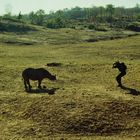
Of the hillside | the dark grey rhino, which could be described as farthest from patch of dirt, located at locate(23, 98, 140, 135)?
the dark grey rhino

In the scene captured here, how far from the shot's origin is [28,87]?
68.6 ft

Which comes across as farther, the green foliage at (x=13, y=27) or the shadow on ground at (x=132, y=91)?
the green foliage at (x=13, y=27)

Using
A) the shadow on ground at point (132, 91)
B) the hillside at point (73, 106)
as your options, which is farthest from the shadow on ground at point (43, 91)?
the shadow on ground at point (132, 91)

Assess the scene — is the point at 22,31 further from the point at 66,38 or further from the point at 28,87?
the point at 28,87

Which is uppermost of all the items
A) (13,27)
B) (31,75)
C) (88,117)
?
(31,75)

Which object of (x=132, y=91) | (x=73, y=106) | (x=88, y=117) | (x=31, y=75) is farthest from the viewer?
(x=31, y=75)

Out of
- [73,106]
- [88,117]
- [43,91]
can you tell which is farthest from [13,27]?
[88,117]

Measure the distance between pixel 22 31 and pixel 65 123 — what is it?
4557cm

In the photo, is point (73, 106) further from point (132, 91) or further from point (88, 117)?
point (132, 91)

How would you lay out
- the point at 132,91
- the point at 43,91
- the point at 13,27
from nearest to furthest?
the point at 132,91 < the point at 43,91 < the point at 13,27

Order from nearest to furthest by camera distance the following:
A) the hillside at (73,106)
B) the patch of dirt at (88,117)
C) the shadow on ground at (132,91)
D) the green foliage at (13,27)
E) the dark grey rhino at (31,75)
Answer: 1. the hillside at (73,106)
2. the patch of dirt at (88,117)
3. the shadow on ground at (132,91)
4. the dark grey rhino at (31,75)
5. the green foliage at (13,27)

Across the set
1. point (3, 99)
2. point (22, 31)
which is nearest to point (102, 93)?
point (3, 99)

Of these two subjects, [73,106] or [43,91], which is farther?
[43,91]

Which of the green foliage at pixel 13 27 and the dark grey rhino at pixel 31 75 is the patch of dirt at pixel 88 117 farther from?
the green foliage at pixel 13 27
